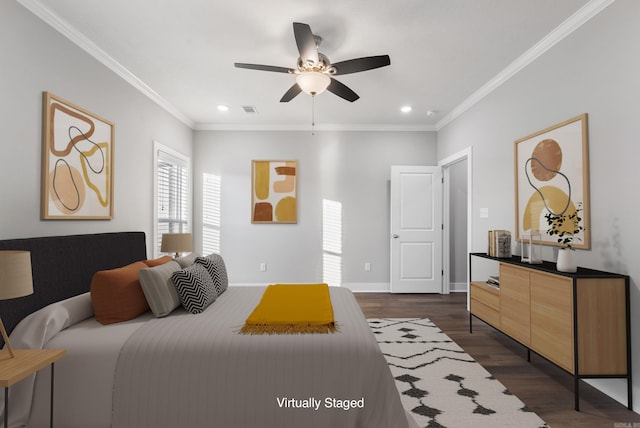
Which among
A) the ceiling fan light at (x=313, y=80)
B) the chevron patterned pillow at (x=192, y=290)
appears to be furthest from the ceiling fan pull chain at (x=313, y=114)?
the chevron patterned pillow at (x=192, y=290)

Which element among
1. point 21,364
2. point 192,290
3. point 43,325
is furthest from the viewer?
point 192,290

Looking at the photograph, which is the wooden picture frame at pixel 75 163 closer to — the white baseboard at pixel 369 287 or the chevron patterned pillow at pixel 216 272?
the chevron patterned pillow at pixel 216 272

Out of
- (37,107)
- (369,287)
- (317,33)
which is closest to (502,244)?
(369,287)

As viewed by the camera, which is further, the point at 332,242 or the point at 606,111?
the point at 332,242

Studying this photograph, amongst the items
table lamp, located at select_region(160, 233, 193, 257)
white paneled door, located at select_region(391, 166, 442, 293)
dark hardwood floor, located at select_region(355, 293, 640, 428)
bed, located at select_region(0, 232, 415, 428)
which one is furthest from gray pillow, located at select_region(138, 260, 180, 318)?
white paneled door, located at select_region(391, 166, 442, 293)

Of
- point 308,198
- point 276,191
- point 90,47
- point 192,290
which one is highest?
point 90,47

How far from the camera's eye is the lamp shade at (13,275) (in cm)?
137

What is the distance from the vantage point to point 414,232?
195 inches

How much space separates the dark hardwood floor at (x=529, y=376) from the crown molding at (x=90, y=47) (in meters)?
3.80

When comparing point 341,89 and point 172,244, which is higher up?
point 341,89

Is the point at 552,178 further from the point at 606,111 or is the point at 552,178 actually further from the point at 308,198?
the point at 308,198

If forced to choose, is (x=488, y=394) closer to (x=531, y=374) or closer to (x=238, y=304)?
(x=531, y=374)

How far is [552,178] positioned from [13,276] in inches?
142

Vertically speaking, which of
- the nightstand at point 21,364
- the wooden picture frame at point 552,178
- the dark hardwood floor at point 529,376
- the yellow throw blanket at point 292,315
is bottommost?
the dark hardwood floor at point 529,376
